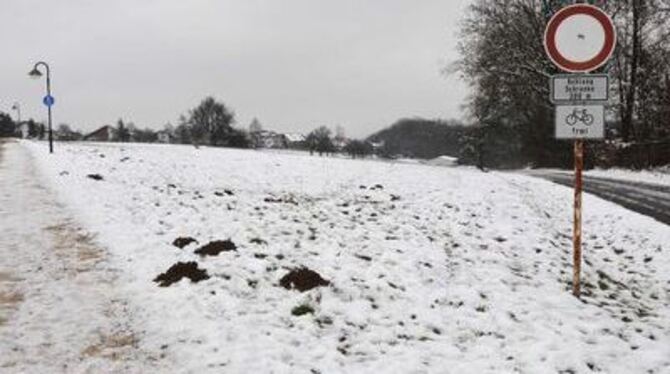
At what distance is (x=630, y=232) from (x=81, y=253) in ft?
32.0

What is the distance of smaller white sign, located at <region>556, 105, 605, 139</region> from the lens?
24.8 ft

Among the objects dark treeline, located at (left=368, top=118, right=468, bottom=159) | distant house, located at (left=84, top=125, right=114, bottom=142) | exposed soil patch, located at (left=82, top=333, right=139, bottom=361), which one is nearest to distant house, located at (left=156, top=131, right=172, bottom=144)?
distant house, located at (left=84, top=125, right=114, bottom=142)

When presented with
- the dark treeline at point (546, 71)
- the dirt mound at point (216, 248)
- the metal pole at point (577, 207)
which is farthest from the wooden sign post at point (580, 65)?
the dark treeline at point (546, 71)

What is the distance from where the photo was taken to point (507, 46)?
41438mm

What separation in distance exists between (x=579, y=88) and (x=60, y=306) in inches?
250

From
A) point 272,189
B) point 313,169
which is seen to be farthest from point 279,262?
point 313,169

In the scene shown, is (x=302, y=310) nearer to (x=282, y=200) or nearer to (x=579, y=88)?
(x=579, y=88)

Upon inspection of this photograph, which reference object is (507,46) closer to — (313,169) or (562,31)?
(313,169)

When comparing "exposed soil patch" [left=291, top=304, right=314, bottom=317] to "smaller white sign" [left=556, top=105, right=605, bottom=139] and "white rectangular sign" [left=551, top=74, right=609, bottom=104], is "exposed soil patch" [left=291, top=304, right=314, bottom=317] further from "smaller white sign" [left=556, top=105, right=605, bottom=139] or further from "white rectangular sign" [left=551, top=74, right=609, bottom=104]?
"white rectangular sign" [left=551, top=74, right=609, bottom=104]

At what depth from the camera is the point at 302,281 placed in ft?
25.9

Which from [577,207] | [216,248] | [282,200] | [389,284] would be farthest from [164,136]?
[577,207]

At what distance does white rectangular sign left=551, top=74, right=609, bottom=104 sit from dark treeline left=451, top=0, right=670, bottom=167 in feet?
91.8

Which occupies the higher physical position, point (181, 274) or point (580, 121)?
point (580, 121)

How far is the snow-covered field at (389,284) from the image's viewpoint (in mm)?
6039
